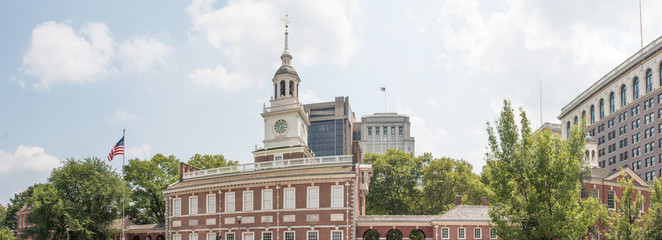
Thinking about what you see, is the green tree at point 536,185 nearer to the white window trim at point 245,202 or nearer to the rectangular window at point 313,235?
the rectangular window at point 313,235

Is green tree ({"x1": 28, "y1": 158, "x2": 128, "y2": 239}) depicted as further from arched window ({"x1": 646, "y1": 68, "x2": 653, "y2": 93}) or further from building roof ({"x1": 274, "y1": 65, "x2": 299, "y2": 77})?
arched window ({"x1": 646, "y1": 68, "x2": 653, "y2": 93})

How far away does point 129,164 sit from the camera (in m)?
69.1

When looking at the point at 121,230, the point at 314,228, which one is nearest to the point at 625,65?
the point at 314,228

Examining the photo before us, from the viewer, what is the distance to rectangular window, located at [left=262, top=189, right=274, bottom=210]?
50.8 metres

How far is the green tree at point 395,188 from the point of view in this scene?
74312mm

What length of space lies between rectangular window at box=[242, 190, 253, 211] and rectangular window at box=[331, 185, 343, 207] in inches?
300

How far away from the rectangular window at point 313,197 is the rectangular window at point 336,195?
128cm

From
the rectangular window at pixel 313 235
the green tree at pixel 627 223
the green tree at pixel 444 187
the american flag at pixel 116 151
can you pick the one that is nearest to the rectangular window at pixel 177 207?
the american flag at pixel 116 151

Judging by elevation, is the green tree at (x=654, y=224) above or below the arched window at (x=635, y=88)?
below

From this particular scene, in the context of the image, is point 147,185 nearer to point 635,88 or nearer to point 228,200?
point 228,200

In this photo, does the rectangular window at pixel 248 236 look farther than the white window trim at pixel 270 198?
Yes

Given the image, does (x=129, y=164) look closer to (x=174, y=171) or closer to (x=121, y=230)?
(x=174, y=171)

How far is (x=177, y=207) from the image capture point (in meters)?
56.6

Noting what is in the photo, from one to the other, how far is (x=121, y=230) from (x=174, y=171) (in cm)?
1133
